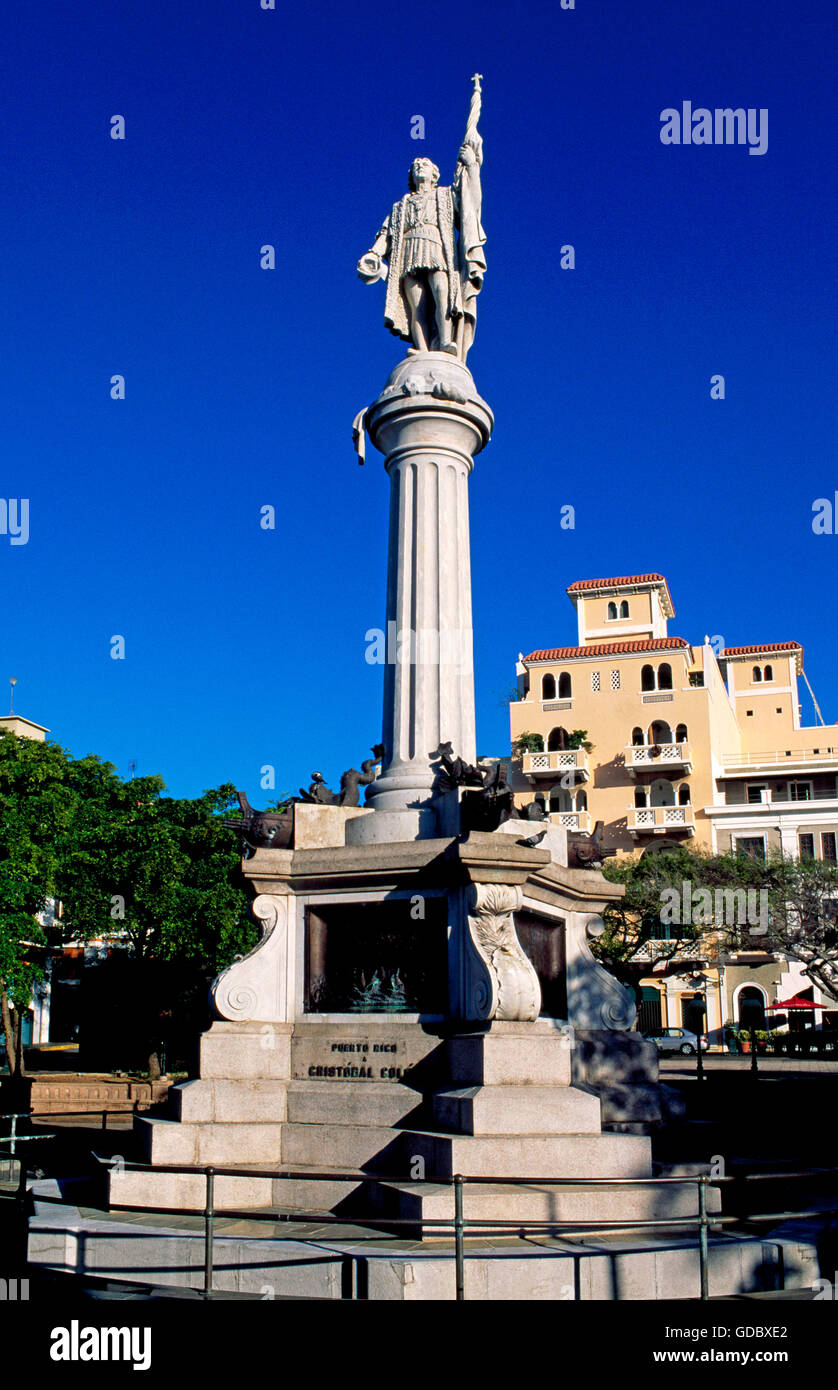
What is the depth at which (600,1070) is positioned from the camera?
1171 cm

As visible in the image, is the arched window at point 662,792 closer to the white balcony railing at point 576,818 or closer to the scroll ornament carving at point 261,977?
the white balcony railing at point 576,818

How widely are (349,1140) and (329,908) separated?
2.29m

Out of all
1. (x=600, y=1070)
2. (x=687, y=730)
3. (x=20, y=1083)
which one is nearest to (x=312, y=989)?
(x=600, y=1070)

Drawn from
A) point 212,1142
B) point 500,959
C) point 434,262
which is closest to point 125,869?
point 434,262

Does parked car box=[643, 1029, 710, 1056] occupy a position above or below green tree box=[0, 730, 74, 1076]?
below

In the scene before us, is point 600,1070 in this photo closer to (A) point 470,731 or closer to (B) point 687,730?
(A) point 470,731

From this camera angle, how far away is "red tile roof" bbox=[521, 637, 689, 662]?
200 feet

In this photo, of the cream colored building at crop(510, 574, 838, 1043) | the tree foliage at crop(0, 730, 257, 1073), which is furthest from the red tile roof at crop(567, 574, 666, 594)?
the tree foliage at crop(0, 730, 257, 1073)

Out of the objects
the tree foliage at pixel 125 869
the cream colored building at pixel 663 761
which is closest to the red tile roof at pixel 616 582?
the cream colored building at pixel 663 761

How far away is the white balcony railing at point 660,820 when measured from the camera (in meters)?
57.7

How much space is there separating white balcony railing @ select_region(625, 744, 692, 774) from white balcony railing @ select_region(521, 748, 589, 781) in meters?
2.22

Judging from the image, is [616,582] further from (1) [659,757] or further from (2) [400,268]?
(2) [400,268]

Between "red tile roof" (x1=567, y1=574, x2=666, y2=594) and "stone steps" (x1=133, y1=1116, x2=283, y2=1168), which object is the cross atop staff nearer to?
"stone steps" (x1=133, y1=1116, x2=283, y2=1168)

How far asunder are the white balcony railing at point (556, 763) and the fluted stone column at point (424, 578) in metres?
46.4
